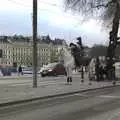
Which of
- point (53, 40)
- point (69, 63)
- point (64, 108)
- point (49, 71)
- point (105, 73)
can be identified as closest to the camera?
point (64, 108)

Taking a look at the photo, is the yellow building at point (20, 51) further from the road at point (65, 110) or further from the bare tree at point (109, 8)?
the road at point (65, 110)

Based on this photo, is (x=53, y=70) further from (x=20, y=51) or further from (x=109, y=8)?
(x=20, y=51)

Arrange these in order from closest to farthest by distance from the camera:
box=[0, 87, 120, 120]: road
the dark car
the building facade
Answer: box=[0, 87, 120, 120]: road < the dark car < the building facade

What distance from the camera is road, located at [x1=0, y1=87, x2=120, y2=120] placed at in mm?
13625

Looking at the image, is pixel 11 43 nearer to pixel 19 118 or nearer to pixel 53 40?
pixel 53 40

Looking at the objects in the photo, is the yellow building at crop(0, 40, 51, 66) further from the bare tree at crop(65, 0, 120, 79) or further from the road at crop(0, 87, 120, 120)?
the road at crop(0, 87, 120, 120)

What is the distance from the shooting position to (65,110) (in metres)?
15.4

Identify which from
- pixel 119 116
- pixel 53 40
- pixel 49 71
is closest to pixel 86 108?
pixel 119 116

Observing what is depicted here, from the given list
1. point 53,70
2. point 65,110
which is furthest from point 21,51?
point 65,110

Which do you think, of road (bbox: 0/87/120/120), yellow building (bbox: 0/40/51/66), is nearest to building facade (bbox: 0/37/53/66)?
yellow building (bbox: 0/40/51/66)

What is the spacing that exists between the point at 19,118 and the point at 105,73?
949 inches

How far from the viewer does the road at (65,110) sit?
1362 centimetres

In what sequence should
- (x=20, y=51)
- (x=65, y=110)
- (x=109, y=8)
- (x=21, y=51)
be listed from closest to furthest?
(x=65, y=110)
(x=109, y=8)
(x=21, y=51)
(x=20, y=51)

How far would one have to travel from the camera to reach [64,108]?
52.7 feet
